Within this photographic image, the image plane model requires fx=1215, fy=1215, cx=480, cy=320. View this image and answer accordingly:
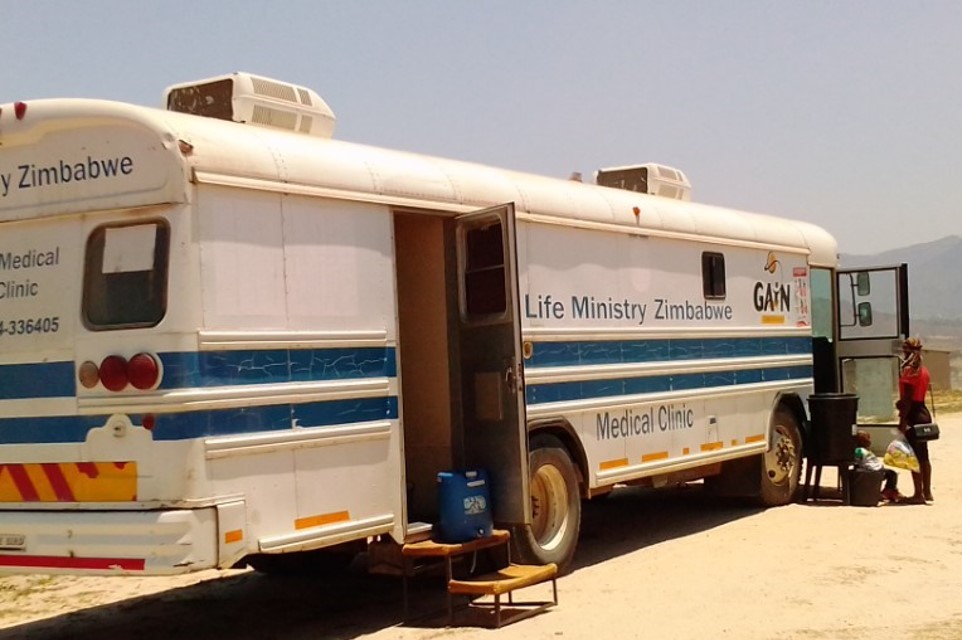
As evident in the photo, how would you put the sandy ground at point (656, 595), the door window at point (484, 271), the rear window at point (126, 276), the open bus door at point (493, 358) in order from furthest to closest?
the door window at point (484, 271) < the open bus door at point (493, 358) < the sandy ground at point (656, 595) < the rear window at point (126, 276)

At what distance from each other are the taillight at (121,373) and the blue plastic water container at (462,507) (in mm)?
2182

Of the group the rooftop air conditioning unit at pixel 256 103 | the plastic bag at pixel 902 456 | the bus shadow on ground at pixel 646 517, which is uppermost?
the rooftop air conditioning unit at pixel 256 103

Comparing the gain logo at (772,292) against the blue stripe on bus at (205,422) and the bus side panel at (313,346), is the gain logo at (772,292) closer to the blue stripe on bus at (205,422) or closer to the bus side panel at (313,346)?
Result: the bus side panel at (313,346)

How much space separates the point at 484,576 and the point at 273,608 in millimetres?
1448

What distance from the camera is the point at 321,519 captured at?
21.3 feet

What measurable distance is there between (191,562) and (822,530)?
6.06 meters

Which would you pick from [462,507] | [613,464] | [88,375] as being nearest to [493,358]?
[462,507]

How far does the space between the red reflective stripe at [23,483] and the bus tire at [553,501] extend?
3.24 m

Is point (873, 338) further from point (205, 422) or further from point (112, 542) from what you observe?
point (112, 542)

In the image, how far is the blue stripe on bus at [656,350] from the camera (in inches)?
332

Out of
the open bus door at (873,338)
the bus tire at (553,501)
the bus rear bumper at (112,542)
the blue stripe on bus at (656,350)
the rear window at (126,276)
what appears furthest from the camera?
the open bus door at (873,338)

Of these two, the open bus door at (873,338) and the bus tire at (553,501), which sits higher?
the open bus door at (873,338)

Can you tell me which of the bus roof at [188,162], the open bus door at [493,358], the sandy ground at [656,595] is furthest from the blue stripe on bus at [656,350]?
the sandy ground at [656,595]

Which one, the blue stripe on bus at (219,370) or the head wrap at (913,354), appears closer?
the blue stripe on bus at (219,370)
